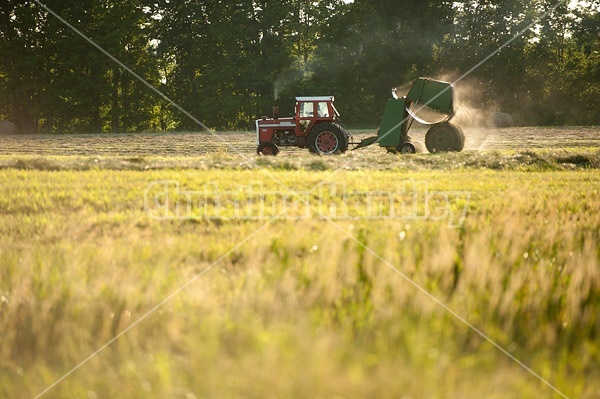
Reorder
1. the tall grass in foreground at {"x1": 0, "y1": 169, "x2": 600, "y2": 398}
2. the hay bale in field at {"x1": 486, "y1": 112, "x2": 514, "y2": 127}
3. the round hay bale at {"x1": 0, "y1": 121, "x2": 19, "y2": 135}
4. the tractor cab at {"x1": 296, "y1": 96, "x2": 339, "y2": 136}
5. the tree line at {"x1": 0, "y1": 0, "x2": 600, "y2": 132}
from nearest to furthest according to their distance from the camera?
the tall grass in foreground at {"x1": 0, "y1": 169, "x2": 600, "y2": 398} → the tractor cab at {"x1": 296, "y1": 96, "x2": 339, "y2": 136} → the hay bale in field at {"x1": 486, "y1": 112, "x2": 514, "y2": 127} → the round hay bale at {"x1": 0, "y1": 121, "x2": 19, "y2": 135} → the tree line at {"x1": 0, "y1": 0, "x2": 600, "y2": 132}

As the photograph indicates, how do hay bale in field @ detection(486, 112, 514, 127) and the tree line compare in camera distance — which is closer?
hay bale in field @ detection(486, 112, 514, 127)

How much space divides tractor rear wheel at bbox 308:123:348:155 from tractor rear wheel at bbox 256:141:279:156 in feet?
3.43

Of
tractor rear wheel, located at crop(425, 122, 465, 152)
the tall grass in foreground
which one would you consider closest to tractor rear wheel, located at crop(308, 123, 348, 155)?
tractor rear wheel, located at crop(425, 122, 465, 152)

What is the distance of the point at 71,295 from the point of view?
2217mm

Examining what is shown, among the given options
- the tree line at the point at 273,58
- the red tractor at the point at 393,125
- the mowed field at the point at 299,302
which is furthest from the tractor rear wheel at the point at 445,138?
the tree line at the point at 273,58

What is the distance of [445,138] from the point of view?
14.8 metres

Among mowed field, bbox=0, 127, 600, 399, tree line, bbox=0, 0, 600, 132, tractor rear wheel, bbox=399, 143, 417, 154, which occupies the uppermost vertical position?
tree line, bbox=0, 0, 600, 132

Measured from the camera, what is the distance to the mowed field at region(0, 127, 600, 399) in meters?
1.54

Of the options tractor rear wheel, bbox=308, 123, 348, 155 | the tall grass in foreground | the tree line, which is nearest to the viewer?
the tall grass in foreground

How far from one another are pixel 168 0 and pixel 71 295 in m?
46.3

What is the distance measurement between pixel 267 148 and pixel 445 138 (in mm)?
5130

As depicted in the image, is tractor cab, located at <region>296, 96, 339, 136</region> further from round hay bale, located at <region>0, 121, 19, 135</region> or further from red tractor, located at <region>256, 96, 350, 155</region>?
round hay bale, located at <region>0, 121, 19, 135</region>

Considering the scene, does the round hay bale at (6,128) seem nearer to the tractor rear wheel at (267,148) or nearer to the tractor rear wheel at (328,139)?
the tractor rear wheel at (267,148)

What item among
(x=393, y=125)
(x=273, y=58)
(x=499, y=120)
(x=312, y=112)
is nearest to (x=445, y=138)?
→ (x=393, y=125)
